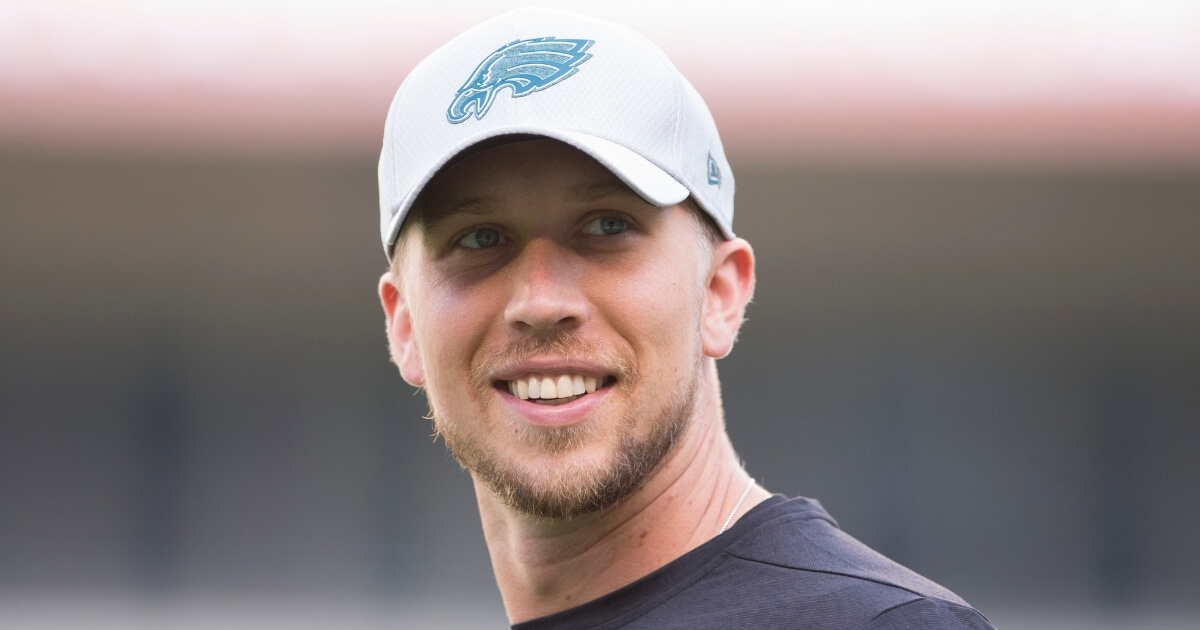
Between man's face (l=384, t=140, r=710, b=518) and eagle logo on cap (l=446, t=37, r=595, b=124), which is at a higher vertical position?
eagle logo on cap (l=446, t=37, r=595, b=124)

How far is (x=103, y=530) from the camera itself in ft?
20.3

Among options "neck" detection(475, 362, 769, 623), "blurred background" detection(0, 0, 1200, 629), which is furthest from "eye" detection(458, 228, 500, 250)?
"blurred background" detection(0, 0, 1200, 629)

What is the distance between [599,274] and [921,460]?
200 inches

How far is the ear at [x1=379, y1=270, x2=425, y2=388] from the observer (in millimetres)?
1826

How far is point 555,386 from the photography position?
1.58 m

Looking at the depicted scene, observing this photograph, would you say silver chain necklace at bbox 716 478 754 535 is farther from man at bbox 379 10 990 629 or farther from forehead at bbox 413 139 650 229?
forehead at bbox 413 139 650 229

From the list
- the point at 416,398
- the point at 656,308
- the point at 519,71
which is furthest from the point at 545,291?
the point at 416,398

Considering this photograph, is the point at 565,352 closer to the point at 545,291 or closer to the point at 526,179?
the point at 545,291

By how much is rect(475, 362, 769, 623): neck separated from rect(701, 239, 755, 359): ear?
0.24 ft

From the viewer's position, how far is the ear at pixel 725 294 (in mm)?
1732

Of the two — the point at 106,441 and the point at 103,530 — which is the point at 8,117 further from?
the point at 103,530

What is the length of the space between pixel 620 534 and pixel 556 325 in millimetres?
312

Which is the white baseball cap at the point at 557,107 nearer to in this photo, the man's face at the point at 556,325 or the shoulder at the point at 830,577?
the man's face at the point at 556,325

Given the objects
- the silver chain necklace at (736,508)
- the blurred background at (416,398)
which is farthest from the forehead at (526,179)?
the blurred background at (416,398)
